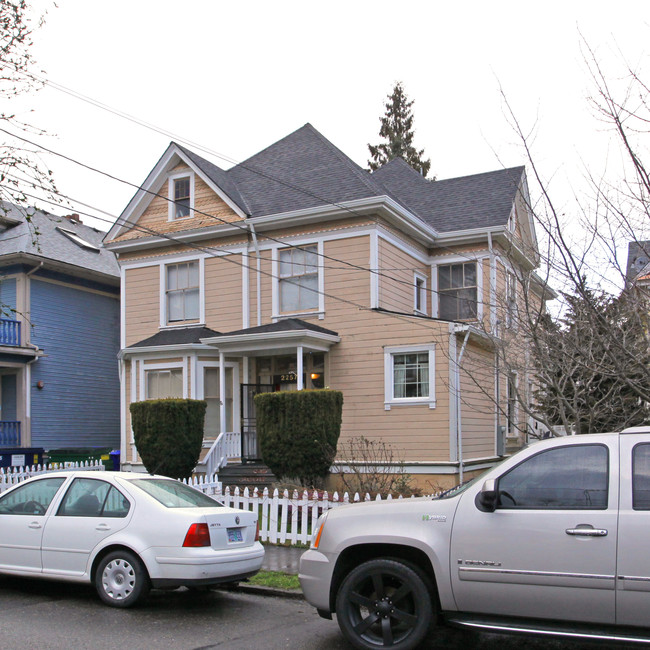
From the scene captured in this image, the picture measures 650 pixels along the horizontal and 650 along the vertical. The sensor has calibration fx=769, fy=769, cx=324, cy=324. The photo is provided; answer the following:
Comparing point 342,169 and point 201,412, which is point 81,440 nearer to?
point 201,412

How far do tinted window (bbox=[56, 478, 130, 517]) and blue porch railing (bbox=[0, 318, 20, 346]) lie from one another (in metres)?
15.5

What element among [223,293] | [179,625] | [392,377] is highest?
[223,293]

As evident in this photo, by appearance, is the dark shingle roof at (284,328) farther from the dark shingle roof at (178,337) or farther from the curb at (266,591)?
the curb at (266,591)

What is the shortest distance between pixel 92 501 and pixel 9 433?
51.6ft

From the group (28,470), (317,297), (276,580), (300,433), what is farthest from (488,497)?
(28,470)

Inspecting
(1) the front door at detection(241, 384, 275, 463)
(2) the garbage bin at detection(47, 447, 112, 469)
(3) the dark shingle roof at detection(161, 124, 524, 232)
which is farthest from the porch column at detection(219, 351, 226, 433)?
(2) the garbage bin at detection(47, 447, 112, 469)

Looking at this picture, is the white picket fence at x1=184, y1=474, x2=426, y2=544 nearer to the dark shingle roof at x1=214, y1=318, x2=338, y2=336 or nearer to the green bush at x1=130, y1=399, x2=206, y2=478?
the green bush at x1=130, y1=399, x2=206, y2=478

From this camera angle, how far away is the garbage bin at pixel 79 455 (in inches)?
837

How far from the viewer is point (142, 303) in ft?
68.2

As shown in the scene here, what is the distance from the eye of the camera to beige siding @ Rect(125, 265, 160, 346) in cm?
2061

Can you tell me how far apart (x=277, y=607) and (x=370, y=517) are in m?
2.53

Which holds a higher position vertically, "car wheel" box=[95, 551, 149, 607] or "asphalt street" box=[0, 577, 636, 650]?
"car wheel" box=[95, 551, 149, 607]

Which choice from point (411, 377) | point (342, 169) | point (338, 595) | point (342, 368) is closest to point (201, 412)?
point (342, 368)

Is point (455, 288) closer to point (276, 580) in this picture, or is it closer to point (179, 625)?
point (276, 580)
